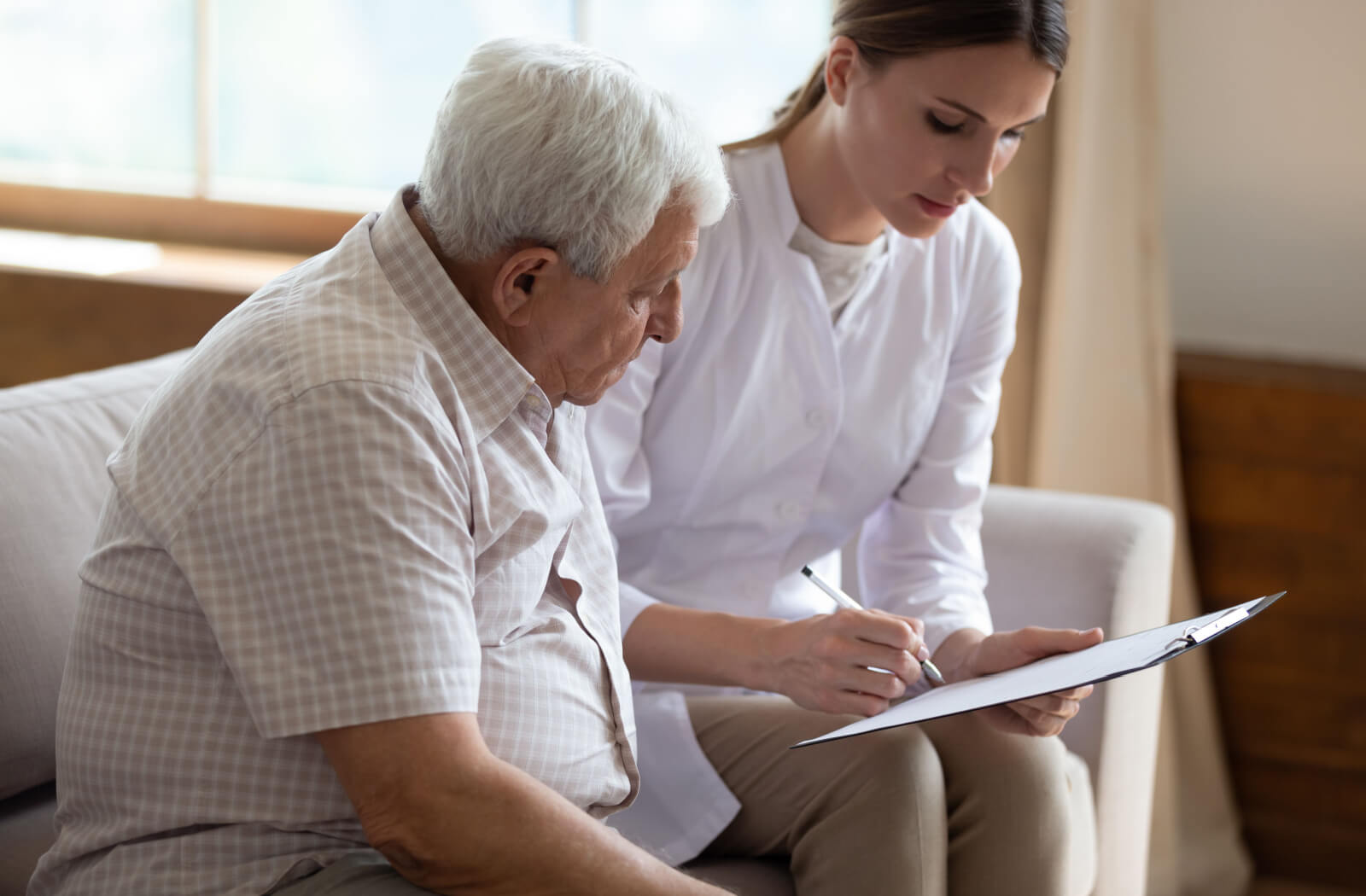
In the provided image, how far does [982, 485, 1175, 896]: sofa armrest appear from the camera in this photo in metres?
1.66

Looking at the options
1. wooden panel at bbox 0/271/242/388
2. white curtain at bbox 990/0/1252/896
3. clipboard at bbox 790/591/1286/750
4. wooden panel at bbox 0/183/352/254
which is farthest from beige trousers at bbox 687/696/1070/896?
wooden panel at bbox 0/183/352/254

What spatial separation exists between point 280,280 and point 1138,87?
171 centimetres

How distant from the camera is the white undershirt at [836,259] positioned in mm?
1539

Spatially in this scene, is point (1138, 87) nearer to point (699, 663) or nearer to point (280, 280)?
point (699, 663)

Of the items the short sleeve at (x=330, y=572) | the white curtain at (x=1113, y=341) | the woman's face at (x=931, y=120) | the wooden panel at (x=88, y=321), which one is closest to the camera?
the short sleeve at (x=330, y=572)

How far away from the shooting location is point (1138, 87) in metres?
2.28

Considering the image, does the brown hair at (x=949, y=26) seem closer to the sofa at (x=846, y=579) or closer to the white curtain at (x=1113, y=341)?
the sofa at (x=846, y=579)

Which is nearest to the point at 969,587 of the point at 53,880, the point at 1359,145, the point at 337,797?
the point at 337,797

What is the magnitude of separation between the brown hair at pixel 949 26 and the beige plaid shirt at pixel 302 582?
57 cm

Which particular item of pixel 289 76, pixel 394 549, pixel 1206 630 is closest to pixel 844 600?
pixel 1206 630

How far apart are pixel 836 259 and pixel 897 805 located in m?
0.62

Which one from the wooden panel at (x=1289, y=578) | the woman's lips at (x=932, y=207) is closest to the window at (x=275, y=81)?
the wooden panel at (x=1289, y=578)

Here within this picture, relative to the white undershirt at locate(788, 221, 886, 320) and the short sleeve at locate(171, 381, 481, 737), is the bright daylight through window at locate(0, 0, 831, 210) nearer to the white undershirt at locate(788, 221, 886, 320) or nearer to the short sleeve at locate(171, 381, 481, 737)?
the white undershirt at locate(788, 221, 886, 320)

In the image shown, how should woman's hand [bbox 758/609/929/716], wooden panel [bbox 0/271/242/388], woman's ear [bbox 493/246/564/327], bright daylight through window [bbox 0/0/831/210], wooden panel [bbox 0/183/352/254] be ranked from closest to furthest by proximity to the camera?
woman's ear [bbox 493/246/564/327]
woman's hand [bbox 758/609/929/716]
wooden panel [bbox 0/271/242/388]
bright daylight through window [bbox 0/0/831/210]
wooden panel [bbox 0/183/352/254]
